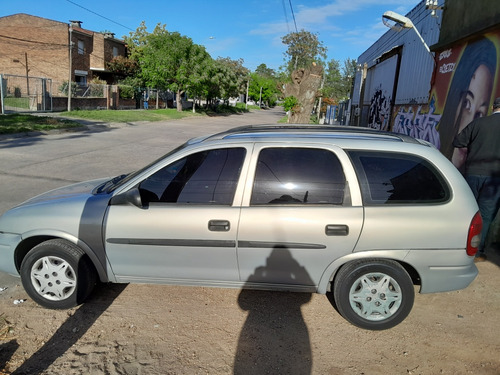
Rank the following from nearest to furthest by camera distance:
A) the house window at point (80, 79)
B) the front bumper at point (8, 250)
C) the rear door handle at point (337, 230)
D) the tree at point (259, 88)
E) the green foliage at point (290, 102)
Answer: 1. the rear door handle at point (337, 230)
2. the front bumper at point (8, 250)
3. the green foliage at point (290, 102)
4. the house window at point (80, 79)
5. the tree at point (259, 88)

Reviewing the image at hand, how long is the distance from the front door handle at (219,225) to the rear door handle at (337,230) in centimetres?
82

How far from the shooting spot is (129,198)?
124 inches

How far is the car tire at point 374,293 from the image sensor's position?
3.09 metres

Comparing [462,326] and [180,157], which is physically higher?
[180,157]

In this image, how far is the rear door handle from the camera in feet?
9.93

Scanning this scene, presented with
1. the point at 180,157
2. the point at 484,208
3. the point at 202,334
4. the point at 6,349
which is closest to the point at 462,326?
the point at 484,208

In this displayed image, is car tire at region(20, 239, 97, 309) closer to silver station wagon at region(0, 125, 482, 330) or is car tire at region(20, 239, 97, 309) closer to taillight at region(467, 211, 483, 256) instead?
silver station wagon at region(0, 125, 482, 330)

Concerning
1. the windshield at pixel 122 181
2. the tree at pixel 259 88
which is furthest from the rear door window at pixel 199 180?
the tree at pixel 259 88

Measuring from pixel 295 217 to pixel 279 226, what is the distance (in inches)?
6.0

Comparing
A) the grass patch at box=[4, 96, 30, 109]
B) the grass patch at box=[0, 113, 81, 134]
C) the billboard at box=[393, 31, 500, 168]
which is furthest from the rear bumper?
the grass patch at box=[4, 96, 30, 109]

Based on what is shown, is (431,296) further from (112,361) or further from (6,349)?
(6,349)

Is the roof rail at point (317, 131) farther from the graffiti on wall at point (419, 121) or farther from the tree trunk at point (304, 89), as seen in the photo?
the tree trunk at point (304, 89)

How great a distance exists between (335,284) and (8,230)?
9.76 feet

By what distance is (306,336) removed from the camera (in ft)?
10.3
